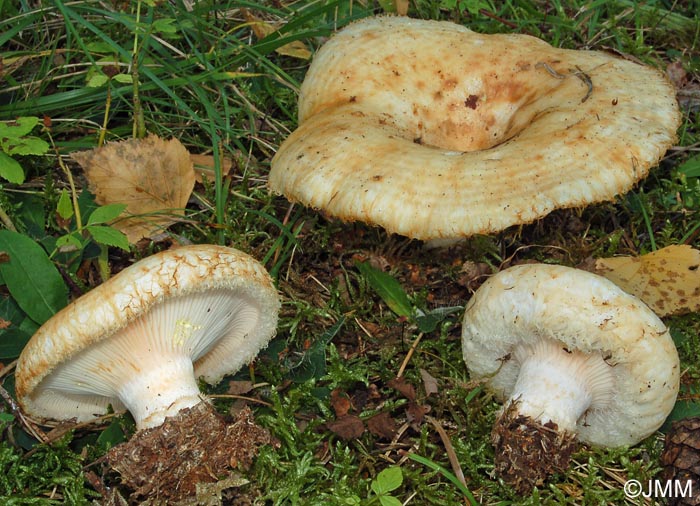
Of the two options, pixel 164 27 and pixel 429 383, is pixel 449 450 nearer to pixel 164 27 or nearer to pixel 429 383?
pixel 429 383

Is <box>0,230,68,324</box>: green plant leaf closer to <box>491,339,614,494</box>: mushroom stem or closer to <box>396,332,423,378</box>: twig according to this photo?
<box>396,332,423,378</box>: twig

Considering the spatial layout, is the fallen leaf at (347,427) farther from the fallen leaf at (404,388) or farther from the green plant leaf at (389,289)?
the green plant leaf at (389,289)

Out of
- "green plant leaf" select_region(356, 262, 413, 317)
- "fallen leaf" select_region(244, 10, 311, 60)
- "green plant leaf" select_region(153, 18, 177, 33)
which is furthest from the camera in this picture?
"fallen leaf" select_region(244, 10, 311, 60)

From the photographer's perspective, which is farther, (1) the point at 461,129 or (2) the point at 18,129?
(1) the point at 461,129

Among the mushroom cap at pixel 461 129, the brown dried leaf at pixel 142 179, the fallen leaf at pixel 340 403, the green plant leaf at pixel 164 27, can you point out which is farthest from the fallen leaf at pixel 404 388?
the green plant leaf at pixel 164 27

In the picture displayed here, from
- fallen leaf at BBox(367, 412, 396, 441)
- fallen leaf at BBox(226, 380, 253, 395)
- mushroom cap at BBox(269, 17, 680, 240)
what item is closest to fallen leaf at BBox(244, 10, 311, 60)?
mushroom cap at BBox(269, 17, 680, 240)

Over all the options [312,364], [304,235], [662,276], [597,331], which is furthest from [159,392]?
[662,276]

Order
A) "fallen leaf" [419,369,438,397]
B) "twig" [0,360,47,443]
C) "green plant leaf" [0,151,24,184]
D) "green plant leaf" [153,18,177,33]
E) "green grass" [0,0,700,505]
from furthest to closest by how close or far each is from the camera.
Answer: "green plant leaf" [153,18,177,33], "green plant leaf" [0,151,24,184], "fallen leaf" [419,369,438,397], "twig" [0,360,47,443], "green grass" [0,0,700,505]
